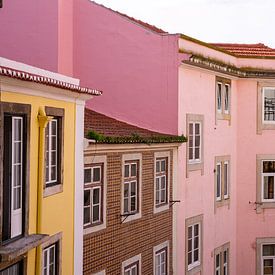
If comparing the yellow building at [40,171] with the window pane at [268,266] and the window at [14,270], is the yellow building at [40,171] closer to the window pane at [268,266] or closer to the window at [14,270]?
the window at [14,270]

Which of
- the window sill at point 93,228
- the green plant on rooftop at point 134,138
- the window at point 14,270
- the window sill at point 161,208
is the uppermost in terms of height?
the green plant on rooftop at point 134,138

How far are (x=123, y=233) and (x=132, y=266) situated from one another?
1.04 metres

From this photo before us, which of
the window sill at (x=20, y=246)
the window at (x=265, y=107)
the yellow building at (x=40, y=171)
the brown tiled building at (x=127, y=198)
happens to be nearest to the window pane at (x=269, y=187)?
the window at (x=265, y=107)

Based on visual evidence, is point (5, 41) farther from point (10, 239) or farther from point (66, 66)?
point (10, 239)

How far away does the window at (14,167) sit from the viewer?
1048 centimetres

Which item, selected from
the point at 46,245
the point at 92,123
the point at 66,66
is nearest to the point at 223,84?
the point at 66,66

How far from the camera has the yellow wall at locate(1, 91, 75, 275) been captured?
11.3 metres

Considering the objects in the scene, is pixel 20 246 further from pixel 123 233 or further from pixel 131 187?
pixel 131 187

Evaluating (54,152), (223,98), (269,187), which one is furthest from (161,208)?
(269,187)

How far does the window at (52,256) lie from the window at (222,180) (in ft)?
33.0

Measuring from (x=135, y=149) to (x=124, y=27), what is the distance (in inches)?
168

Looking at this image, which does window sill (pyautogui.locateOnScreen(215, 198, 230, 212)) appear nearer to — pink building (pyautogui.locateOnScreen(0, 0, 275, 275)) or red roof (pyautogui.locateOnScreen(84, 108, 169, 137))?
pink building (pyautogui.locateOnScreen(0, 0, 275, 275))

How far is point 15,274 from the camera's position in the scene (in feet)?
36.2

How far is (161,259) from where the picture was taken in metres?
→ 18.7
